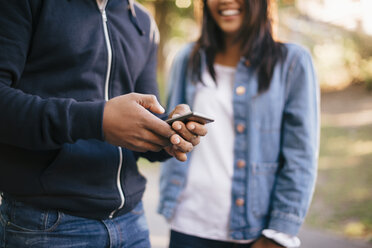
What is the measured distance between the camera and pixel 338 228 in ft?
14.3

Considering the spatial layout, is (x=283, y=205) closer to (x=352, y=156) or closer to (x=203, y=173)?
(x=203, y=173)

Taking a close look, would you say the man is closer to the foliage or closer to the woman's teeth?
the woman's teeth

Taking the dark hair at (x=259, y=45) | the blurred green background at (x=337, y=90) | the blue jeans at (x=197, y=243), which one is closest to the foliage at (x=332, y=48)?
the blurred green background at (x=337, y=90)

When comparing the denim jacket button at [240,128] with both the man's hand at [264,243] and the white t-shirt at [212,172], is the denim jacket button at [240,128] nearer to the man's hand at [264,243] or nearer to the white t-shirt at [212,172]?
the white t-shirt at [212,172]

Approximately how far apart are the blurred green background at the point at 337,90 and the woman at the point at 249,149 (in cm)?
27

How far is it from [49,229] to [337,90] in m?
12.9

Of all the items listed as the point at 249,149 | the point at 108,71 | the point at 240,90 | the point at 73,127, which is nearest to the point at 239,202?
the point at 249,149

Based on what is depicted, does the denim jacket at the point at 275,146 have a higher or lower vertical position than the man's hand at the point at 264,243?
higher

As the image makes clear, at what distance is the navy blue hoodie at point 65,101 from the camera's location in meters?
1.15

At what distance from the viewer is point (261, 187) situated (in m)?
2.00

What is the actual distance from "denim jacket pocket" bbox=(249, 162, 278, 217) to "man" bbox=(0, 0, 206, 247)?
602 mm

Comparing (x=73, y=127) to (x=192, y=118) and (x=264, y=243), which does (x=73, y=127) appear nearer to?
(x=192, y=118)

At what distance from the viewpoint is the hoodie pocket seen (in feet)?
4.40

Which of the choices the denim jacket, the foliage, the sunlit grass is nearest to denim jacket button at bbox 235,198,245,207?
the denim jacket
